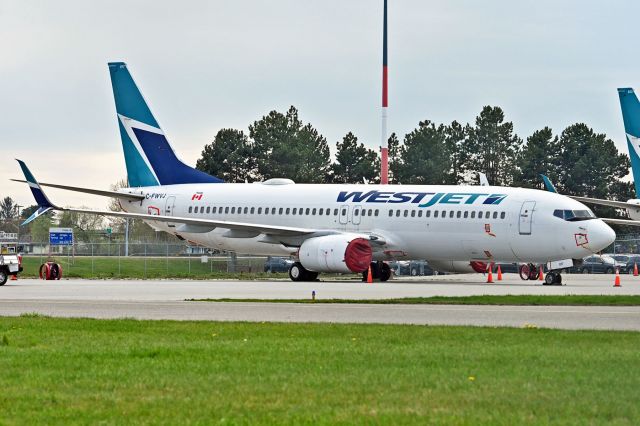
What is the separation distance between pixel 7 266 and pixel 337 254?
11.8 m

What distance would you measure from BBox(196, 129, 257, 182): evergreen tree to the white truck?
197ft

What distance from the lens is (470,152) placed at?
348 ft

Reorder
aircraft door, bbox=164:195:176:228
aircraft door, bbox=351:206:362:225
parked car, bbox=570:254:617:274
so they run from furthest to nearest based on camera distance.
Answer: parked car, bbox=570:254:617:274, aircraft door, bbox=164:195:176:228, aircraft door, bbox=351:206:362:225

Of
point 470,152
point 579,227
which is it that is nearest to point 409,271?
point 579,227

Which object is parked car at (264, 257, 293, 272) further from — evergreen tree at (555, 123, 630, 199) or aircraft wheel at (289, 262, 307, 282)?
evergreen tree at (555, 123, 630, 199)

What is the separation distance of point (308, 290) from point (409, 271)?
31.7m

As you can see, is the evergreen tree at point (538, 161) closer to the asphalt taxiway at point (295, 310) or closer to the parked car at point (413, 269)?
the parked car at point (413, 269)

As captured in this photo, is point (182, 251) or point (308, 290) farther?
point (182, 251)

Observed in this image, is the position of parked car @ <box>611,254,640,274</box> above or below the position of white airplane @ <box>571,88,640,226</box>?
below

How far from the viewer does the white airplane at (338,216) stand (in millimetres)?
44375

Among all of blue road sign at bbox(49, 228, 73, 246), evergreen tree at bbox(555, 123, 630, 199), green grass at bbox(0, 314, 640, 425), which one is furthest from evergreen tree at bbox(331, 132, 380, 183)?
green grass at bbox(0, 314, 640, 425)

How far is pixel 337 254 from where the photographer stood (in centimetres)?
4612

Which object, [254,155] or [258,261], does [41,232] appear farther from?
[258,261]

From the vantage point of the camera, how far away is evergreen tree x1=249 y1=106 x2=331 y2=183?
100562 mm
